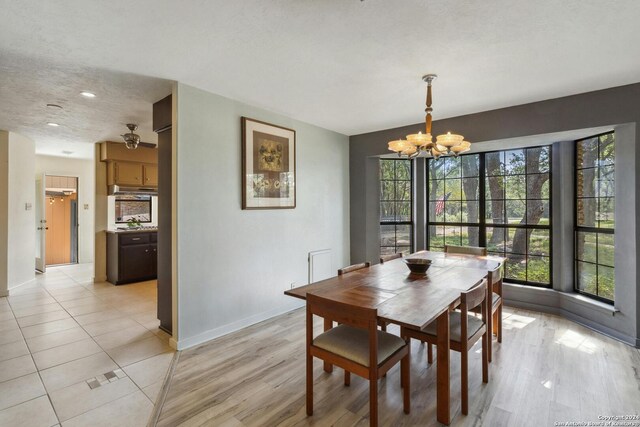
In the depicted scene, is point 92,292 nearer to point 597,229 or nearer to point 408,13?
point 408,13

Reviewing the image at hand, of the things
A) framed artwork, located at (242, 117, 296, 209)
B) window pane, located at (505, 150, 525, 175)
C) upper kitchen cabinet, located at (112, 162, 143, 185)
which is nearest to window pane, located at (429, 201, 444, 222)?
window pane, located at (505, 150, 525, 175)

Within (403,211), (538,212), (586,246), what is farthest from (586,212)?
(403,211)

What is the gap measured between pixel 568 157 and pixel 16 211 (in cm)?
771

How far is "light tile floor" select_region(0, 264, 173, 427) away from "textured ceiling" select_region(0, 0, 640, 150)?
7.87 feet

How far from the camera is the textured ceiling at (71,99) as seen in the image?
2465mm

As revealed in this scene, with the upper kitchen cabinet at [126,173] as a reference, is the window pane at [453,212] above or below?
below

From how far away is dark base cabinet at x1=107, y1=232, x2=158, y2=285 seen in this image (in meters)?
4.98

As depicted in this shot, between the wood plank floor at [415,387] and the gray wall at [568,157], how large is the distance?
40cm

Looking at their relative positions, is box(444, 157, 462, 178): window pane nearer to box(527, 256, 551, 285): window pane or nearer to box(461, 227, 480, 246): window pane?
box(461, 227, 480, 246): window pane

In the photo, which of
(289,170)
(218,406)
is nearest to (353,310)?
(218,406)

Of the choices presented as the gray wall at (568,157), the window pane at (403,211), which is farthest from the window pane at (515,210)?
the window pane at (403,211)

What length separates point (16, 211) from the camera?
4609 millimetres

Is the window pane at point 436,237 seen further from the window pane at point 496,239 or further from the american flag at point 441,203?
the window pane at point 496,239

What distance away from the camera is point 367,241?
15.4 ft
